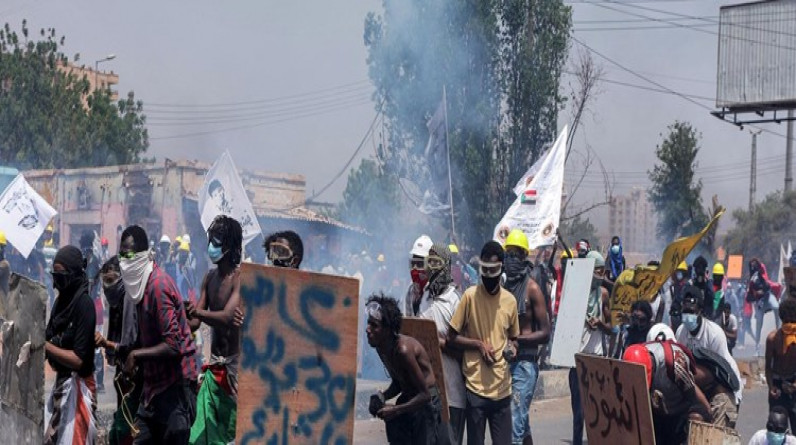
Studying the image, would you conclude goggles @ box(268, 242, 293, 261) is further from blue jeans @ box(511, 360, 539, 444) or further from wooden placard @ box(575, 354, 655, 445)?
blue jeans @ box(511, 360, 539, 444)

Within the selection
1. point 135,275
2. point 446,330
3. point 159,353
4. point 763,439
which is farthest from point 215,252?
point 763,439

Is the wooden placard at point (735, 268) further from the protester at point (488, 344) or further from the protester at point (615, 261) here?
the protester at point (488, 344)

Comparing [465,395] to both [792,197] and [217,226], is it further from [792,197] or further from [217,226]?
[792,197]

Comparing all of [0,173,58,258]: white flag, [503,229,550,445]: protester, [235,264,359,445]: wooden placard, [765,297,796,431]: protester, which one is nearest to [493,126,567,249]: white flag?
[765,297,796,431]: protester

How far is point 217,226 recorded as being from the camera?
6.93 m

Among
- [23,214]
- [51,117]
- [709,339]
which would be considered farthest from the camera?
[51,117]

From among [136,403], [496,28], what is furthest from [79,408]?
[496,28]

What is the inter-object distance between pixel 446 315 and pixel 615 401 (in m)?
1.44

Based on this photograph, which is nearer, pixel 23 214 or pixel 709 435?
pixel 709 435

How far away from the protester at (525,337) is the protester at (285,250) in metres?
1.78

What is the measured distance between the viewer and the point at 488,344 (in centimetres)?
756

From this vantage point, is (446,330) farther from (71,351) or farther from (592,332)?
(592,332)

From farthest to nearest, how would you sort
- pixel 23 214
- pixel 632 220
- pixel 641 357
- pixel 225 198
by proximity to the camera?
1. pixel 632 220
2. pixel 23 214
3. pixel 225 198
4. pixel 641 357

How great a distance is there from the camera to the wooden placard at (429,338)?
6.89 metres
